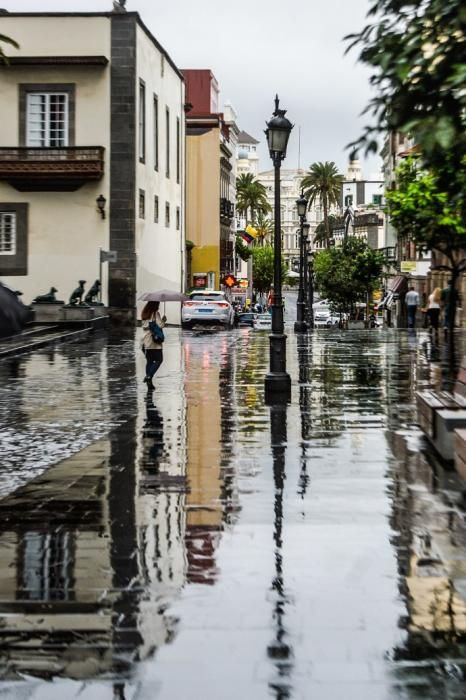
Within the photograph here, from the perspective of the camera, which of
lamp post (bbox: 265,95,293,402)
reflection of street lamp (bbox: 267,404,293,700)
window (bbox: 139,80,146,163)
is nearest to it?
reflection of street lamp (bbox: 267,404,293,700)

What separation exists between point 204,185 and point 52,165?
47.9 metres

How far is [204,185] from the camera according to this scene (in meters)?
88.9

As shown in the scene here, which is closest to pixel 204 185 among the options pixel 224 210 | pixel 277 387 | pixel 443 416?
pixel 224 210

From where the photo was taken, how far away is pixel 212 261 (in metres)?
86.2

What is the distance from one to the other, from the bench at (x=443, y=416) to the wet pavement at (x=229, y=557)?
22cm

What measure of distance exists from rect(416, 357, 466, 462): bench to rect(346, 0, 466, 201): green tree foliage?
4.84m

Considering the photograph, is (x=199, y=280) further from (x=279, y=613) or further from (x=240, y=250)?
(x=279, y=613)

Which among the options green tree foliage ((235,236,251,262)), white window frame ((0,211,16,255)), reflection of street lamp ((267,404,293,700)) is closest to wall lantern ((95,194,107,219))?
white window frame ((0,211,16,255))

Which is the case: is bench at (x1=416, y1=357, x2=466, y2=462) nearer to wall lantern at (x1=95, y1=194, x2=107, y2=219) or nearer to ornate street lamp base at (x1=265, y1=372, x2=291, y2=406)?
ornate street lamp base at (x1=265, y1=372, x2=291, y2=406)

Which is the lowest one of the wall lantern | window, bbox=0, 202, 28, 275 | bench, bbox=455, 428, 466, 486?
bench, bbox=455, 428, 466, 486

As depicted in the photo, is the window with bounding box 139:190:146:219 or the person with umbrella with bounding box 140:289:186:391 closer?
the person with umbrella with bounding box 140:289:186:391

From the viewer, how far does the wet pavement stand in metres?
5.55

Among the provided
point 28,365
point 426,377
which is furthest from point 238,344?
point 426,377

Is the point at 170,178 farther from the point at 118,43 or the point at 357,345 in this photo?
the point at 357,345
